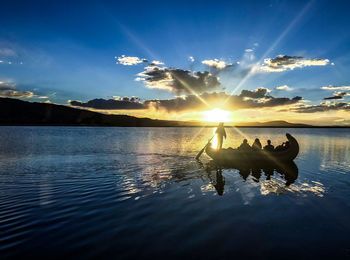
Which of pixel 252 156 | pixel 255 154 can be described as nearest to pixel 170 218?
pixel 252 156

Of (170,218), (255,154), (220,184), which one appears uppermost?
(255,154)

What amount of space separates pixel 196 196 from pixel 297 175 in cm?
1102

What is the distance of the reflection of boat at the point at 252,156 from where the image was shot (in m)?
22.6

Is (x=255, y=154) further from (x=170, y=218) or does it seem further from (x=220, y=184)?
(x=170, y=218)

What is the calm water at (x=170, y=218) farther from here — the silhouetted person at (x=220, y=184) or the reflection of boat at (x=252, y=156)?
the reflection of boat at (x=252, y=156)

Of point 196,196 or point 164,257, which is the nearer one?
point 164,257

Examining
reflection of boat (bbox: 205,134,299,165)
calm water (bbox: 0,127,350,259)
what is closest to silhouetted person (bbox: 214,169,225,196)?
calm water (bbox: 0,127,350,259)

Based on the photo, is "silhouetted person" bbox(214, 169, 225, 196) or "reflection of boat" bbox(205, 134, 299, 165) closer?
"silhouetted person" bbox(214, 169, 225, 196)

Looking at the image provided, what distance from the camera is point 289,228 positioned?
309 inches

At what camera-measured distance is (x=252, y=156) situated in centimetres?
2262

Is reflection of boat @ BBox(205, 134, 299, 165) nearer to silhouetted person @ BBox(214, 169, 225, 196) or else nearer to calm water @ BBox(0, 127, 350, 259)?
silhouetted person @ BBox(214, 169, 225, 196)

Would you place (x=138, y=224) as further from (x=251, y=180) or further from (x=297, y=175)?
(x=297, y=175)

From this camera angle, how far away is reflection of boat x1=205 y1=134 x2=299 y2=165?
74.3 feet

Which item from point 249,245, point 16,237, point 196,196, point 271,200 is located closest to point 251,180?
point 271,200
